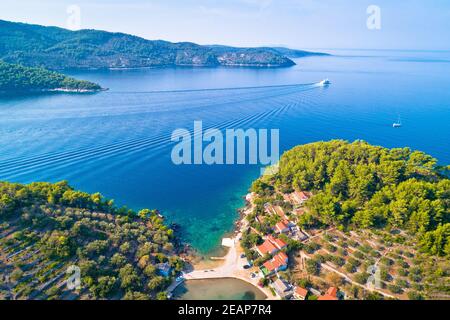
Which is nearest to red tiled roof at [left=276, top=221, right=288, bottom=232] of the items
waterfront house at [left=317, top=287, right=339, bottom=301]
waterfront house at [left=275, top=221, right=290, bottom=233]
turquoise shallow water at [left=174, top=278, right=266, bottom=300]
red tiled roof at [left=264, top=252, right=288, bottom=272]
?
waterfront house at [left=275, top=221, right=290, bottom=233]

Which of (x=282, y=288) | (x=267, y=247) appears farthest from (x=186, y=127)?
(x=282, y=288)

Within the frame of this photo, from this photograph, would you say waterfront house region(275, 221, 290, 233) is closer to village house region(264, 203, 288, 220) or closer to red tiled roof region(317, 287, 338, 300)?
village house region(264, 203, 288, 220)

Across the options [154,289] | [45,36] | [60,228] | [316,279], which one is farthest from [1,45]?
[316,279]

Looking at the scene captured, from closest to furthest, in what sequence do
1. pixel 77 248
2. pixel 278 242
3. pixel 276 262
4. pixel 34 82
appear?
pixel 77 248 < pixel 276 262 < pixel 278 242 < pixel 34 82

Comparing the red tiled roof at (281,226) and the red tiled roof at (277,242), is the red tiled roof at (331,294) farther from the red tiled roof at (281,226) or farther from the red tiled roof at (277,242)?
the red tiled roof at (281,226)

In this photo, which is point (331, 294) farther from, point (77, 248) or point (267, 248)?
point (77, 248)

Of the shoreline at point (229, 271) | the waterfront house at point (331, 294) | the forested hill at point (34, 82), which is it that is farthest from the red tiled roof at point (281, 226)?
the forested hill at point (34, 82)

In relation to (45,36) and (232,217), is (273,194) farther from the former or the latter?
(45,36)
